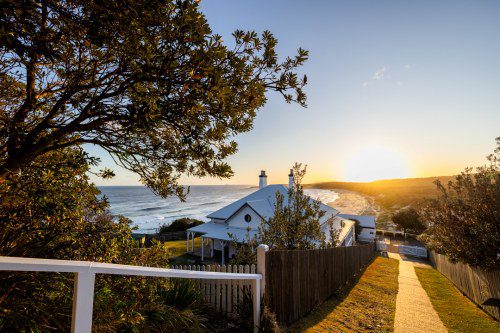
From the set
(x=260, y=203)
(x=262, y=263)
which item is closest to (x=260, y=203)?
(x=260, y=203)

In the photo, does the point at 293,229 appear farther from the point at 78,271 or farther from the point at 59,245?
the point at 78,271

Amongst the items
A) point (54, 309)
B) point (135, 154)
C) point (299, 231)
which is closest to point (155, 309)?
point (54, 309)

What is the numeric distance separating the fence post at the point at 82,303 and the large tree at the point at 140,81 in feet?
5.16

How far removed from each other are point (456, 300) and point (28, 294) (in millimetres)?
15634

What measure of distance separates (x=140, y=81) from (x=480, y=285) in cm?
1472

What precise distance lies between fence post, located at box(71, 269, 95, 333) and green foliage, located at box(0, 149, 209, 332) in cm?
158

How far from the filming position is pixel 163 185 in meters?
4.47

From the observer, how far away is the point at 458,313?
977 cm

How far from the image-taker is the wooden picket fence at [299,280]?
599 centimetres

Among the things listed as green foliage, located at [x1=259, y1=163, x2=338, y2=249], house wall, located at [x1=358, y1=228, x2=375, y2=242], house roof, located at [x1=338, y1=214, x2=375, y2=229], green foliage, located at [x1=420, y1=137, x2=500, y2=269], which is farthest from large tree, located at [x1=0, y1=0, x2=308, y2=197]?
house wall, located at [x1=358, y1=228, x2=375, y2=242]

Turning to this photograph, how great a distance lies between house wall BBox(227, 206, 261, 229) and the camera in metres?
21.6

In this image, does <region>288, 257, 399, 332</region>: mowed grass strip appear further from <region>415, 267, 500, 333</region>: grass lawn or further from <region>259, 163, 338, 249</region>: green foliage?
<region>259, 163, 338, 249</region>: green foliage

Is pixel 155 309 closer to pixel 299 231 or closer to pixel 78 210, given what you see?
pixel 78 210

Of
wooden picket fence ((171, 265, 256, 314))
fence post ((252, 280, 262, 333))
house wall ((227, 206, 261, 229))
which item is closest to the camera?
fence post ((252, 280, 262, 333))
